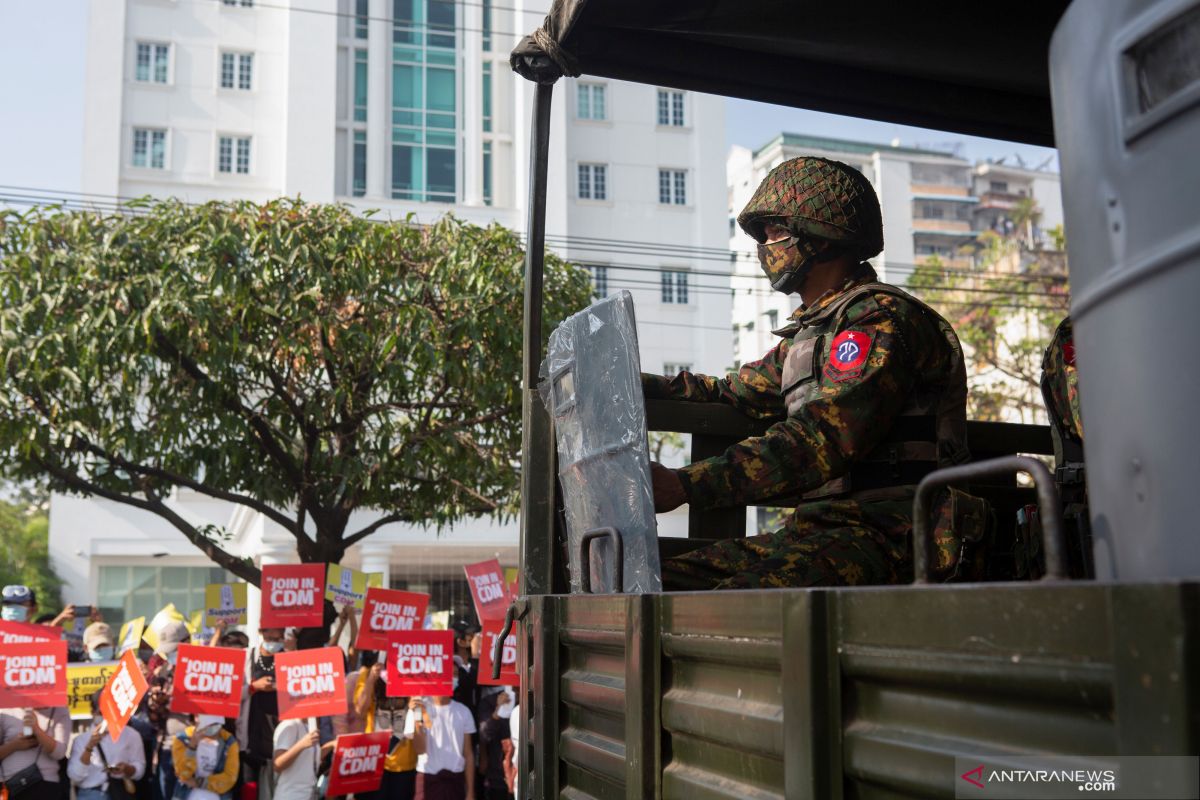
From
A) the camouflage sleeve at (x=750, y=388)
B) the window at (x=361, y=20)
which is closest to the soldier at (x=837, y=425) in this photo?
the camouflage sleeve at (x=750, y=388)

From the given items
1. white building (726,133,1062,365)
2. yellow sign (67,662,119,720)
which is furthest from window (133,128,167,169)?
white building (726,133,1062,365)

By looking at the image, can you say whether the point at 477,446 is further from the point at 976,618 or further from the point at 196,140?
the point at 196,140

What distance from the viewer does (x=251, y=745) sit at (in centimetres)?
908

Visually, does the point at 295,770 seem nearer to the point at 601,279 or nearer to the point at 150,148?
the point at 601,279

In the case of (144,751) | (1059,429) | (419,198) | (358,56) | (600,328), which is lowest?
(144,751)

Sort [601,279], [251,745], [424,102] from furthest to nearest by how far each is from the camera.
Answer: [424,102] < [601,279] < [251,745]

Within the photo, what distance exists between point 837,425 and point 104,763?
7.47m

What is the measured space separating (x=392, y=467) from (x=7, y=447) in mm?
3399

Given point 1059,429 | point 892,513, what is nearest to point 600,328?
point 892,513

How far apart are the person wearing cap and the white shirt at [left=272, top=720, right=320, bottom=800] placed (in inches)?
160

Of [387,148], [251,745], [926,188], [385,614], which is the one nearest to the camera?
[251,745]

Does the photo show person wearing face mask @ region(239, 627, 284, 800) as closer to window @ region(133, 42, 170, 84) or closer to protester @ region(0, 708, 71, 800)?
protester @ region(0, 708, 71, 800)

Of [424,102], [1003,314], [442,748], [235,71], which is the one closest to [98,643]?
[442,748]

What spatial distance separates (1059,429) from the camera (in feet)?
9.70
